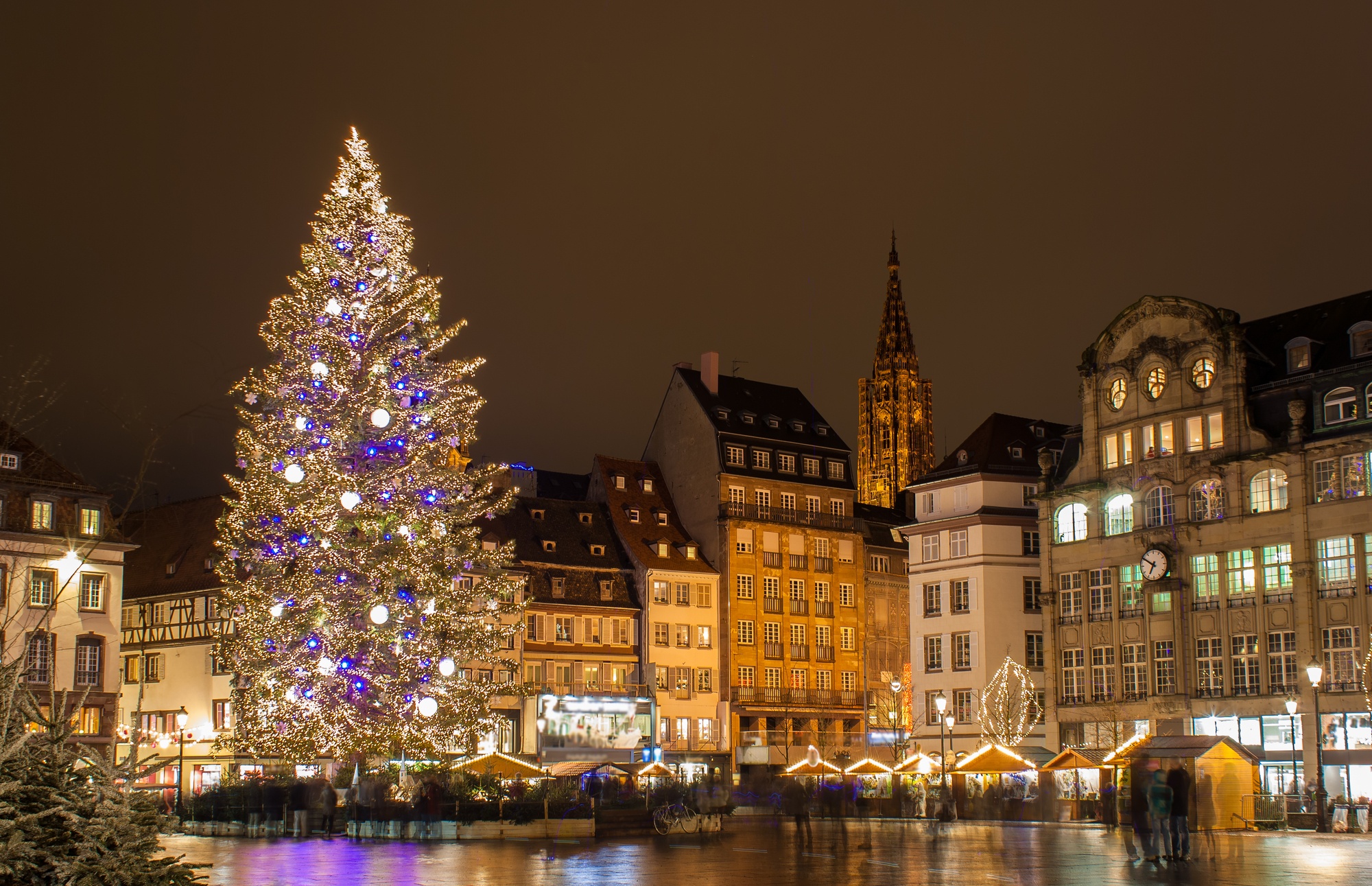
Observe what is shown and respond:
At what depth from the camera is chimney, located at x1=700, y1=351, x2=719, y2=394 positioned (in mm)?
83750

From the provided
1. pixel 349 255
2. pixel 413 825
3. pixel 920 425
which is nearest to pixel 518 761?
pixel 413 825

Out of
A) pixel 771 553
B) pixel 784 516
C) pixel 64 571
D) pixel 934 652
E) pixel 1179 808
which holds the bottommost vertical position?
pixel 1179 808

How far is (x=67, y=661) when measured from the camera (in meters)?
57.8

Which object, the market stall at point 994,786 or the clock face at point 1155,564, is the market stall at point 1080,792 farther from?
the clock face at point 1155,564

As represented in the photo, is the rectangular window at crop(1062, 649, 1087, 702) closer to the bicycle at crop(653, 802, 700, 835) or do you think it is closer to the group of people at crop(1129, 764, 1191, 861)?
the bicycle at crop(653, 802, 700, 835)

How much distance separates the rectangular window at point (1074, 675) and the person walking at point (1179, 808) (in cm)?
3864

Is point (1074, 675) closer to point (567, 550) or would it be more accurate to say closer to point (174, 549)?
point (567, 550)

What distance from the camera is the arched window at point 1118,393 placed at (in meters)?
62.9

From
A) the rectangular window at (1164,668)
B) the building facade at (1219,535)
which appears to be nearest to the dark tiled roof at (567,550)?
the building facade at (1219,535)

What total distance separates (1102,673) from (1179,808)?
127ft

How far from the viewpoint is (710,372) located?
8394cm

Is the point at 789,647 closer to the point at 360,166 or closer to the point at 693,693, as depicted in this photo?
the point at 693,693

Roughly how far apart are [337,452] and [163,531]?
4289cm

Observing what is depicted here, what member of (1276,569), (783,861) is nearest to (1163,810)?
(783,861)
